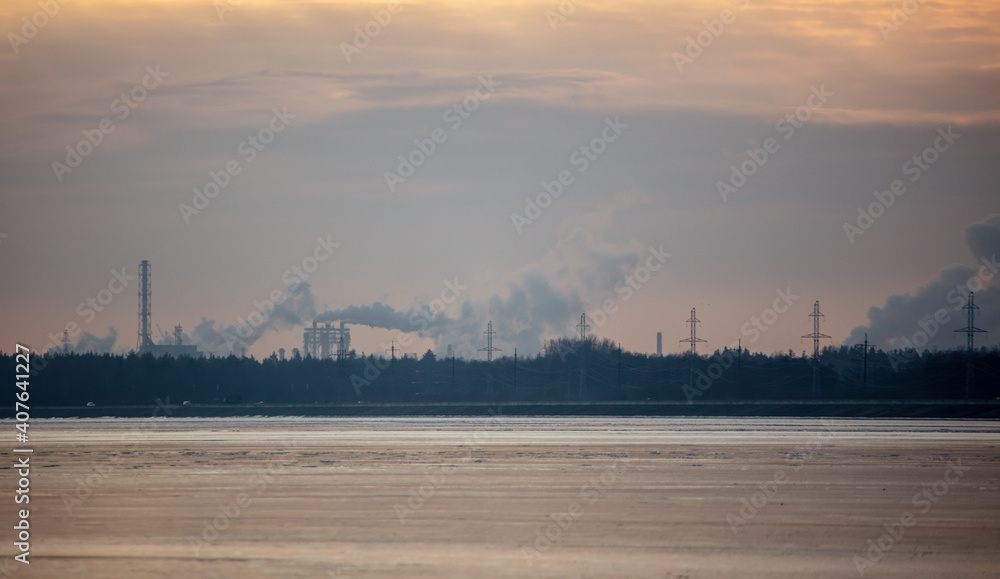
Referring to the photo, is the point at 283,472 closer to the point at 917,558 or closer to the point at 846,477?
the point at 846,477

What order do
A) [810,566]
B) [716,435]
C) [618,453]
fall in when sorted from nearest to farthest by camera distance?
1. [810,566]
2. [618,453]
3. [716,435]

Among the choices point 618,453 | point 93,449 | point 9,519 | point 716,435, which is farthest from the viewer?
point 716,435

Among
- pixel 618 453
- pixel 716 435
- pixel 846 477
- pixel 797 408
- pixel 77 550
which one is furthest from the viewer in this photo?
pixel 797 408

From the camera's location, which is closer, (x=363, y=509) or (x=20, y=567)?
(x=20, y=567)

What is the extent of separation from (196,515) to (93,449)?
106 ft

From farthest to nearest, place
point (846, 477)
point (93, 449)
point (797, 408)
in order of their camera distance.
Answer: point (797, 408) < point (93, 449) < point (846, 477)

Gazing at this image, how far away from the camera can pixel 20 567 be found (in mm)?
25406

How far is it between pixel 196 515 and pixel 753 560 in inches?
647

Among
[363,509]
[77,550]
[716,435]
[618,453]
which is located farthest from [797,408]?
[77,550]

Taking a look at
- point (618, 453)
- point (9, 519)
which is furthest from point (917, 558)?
point (618, 453)

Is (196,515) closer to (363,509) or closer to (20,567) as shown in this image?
(363,509)

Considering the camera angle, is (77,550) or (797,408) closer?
(77,550)

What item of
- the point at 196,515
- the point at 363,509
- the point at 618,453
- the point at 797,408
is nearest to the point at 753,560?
the point at 363,509

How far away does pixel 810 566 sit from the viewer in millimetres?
25172
